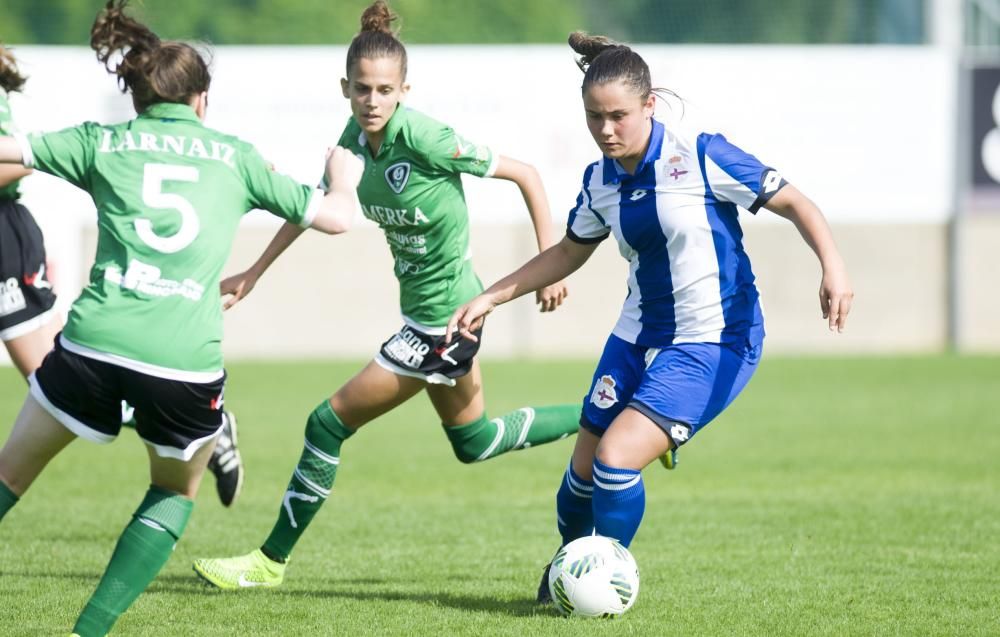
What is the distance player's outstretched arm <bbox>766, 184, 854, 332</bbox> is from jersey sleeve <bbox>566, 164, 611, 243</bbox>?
627 mm

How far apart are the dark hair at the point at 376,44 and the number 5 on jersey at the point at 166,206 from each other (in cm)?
129

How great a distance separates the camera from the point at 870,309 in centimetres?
1883

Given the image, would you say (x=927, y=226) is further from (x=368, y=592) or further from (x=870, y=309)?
(x=368, y=592)

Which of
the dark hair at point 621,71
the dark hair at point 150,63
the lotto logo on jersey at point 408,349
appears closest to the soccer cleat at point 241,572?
the lotto logo on jersey at point 408,349

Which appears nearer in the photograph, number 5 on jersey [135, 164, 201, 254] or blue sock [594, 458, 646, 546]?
number 5 on jersey [135, 164, 201, 254]

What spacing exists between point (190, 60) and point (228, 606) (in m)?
2.04

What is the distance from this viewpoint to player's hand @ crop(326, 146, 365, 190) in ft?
13.3

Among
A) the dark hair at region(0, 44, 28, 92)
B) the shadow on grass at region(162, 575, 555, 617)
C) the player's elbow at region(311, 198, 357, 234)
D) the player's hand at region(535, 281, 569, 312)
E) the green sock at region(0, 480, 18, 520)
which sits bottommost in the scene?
the shadow on grass at region(162, 575, 555, 617)

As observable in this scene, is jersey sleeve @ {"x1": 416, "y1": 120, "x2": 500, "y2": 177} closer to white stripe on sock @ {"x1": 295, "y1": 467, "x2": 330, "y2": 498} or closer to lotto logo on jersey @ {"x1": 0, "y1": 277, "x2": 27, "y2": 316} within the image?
white stripe on sock @ {"x1": 295, "y1": 467, "x2": 330, "y2": 498}

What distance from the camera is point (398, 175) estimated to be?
5.29 metres

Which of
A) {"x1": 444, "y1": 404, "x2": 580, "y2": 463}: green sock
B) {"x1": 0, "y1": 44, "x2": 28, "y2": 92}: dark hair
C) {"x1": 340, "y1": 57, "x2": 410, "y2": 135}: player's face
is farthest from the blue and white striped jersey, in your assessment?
{"x1": 0, "y1": 44, "x2": 28, "y2": 92}: dark hair

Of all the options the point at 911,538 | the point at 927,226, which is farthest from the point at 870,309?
the point at 911,538

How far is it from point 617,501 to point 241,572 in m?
1.64

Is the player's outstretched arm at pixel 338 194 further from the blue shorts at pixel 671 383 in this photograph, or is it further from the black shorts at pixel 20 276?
the black shorts at pixel 20 276
